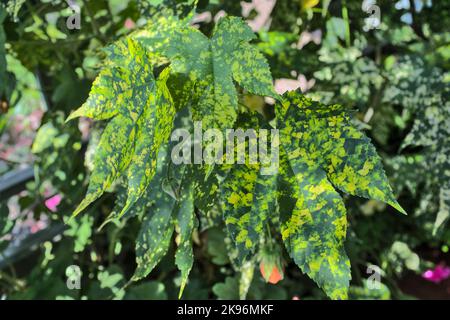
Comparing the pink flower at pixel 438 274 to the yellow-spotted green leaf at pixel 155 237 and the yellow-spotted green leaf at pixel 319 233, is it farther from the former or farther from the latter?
the yellow-spotted green leaf at pixel 319 233

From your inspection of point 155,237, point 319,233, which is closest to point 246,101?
point 155,237

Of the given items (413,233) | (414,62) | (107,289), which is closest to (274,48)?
(414,62)

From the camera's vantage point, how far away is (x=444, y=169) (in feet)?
2.76

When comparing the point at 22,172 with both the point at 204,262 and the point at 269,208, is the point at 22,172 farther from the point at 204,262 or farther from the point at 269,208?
the point at 269,208

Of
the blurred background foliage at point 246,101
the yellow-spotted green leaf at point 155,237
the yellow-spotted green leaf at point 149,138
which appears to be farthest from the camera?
the blurred background foliage at point 246,101

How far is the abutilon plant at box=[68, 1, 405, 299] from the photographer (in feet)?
1.39

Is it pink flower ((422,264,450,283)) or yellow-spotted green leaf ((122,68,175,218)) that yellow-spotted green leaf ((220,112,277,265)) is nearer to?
yellow-spotted green leaf ((122,68,175,218))

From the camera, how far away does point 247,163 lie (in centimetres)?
48

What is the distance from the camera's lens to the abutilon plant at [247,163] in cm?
42

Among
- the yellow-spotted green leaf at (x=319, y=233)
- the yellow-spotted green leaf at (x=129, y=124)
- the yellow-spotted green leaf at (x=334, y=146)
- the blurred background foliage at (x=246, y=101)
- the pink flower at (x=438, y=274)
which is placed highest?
the yellow-spotted green leaf at (x=129, y=124)

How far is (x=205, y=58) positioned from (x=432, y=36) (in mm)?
660

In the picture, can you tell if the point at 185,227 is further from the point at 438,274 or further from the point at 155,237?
the point at 438,274

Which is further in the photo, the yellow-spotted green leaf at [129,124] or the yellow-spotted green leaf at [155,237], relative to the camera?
the yellow-spotted green leaf at [155,237]

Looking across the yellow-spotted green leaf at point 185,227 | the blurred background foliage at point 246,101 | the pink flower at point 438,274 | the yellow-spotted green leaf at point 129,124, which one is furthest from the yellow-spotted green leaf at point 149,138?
the pink flower at point 438,274
